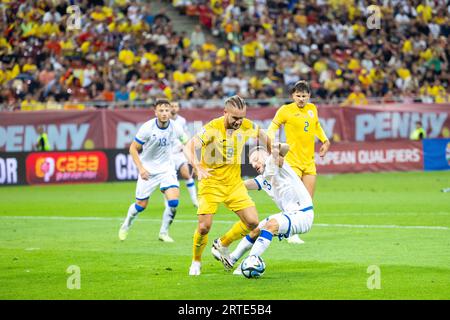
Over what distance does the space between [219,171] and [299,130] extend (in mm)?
4182

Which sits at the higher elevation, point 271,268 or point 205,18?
point 205,18

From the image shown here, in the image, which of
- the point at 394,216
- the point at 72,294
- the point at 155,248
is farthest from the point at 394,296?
the point at 394,216

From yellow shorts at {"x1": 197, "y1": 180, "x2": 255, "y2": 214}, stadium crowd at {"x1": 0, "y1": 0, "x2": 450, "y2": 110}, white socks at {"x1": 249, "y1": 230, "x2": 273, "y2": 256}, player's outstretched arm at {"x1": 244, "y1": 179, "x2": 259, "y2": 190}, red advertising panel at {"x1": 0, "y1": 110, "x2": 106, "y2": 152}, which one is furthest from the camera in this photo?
stadium crowd at {"x1": 0, "y1": 0, "x2": 450, "y2": 110}

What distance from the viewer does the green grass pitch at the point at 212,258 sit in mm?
10781

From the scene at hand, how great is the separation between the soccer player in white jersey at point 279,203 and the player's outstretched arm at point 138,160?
2.66 m

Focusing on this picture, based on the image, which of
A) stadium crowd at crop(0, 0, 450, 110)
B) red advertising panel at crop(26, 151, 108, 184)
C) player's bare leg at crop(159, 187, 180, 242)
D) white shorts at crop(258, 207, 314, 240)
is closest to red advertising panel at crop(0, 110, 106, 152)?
stadium crowd at crop(0, 0, 450, 110)

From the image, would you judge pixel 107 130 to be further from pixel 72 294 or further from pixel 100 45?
pixel 72 294

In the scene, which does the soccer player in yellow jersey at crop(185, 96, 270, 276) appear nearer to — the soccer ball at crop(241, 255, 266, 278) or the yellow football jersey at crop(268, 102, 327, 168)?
the soccer ball at crop(241, 255, 266, 278)

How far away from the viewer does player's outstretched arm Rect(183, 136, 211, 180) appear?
462 inches

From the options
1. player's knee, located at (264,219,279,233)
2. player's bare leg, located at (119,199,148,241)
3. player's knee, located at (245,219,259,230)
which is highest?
player's knee, located at (264,219,279,233)

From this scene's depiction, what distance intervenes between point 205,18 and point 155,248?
24.2 metres

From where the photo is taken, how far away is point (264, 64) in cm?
3722

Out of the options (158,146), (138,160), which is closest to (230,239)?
(138,160)

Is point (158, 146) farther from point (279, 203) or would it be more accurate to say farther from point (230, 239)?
point (279, 203)
